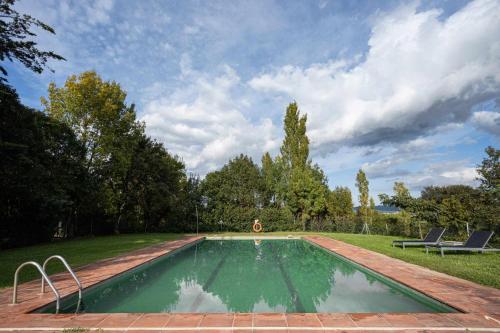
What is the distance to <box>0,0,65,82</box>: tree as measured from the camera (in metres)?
8.21

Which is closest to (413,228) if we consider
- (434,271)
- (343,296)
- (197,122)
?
(434,271)

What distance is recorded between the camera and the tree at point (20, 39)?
8.21 metres

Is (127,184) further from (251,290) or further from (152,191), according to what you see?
(251,290)

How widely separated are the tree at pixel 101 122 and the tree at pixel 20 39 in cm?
1117

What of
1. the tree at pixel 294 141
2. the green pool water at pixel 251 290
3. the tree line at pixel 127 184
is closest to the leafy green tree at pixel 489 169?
the tree line at pixel 127 184

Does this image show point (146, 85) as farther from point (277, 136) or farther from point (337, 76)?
point (277, 136)

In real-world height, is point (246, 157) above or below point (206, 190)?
above

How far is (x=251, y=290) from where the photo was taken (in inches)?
275

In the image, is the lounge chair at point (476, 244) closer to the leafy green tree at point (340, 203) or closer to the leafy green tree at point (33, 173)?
the leafy green tree at point (33, 173)

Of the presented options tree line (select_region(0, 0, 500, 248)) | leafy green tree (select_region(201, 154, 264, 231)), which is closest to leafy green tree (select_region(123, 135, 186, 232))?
tree line (select_region(0, 0, 500, 248))

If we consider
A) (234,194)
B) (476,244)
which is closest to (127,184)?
(234,194)

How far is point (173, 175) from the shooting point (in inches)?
966

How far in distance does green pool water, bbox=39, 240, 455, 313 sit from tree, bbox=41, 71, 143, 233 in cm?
1224

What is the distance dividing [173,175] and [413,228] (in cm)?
1801
